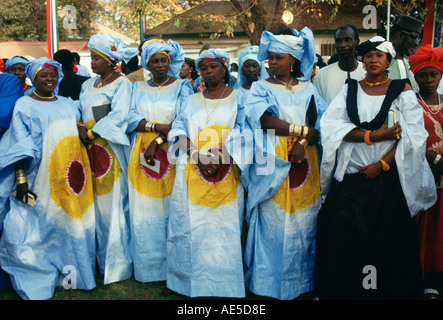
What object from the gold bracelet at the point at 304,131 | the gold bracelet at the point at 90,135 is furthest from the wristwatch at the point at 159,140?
the gold bracelet at the point at 304,131

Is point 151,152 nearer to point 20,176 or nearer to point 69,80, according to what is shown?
point 20,176

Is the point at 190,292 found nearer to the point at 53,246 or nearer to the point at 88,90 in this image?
the point at 53,246

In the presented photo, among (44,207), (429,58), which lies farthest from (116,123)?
(429,58)

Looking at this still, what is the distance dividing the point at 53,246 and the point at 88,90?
157 cm

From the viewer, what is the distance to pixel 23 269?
13.5 feet

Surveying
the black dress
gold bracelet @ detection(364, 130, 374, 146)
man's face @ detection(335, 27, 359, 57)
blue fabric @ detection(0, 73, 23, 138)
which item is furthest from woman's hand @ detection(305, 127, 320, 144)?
blue fabric @ detection(0, 73, 23, 138)

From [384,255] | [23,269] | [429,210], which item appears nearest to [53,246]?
[23,269]

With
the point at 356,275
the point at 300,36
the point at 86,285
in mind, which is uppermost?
the point at 300,36

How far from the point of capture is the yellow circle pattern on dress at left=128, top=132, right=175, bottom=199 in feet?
14.3

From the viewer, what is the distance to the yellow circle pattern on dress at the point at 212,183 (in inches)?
157

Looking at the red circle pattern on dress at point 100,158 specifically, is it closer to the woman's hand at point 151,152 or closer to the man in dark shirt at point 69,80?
the woman's hand at point 151,152

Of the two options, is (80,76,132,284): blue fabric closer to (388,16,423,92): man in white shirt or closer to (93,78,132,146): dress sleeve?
(93,78,132,146): dress sleeve

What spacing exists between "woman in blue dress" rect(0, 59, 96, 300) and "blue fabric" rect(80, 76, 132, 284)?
175 millimetres

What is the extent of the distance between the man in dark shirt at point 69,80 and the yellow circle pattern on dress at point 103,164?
4.00 feet
